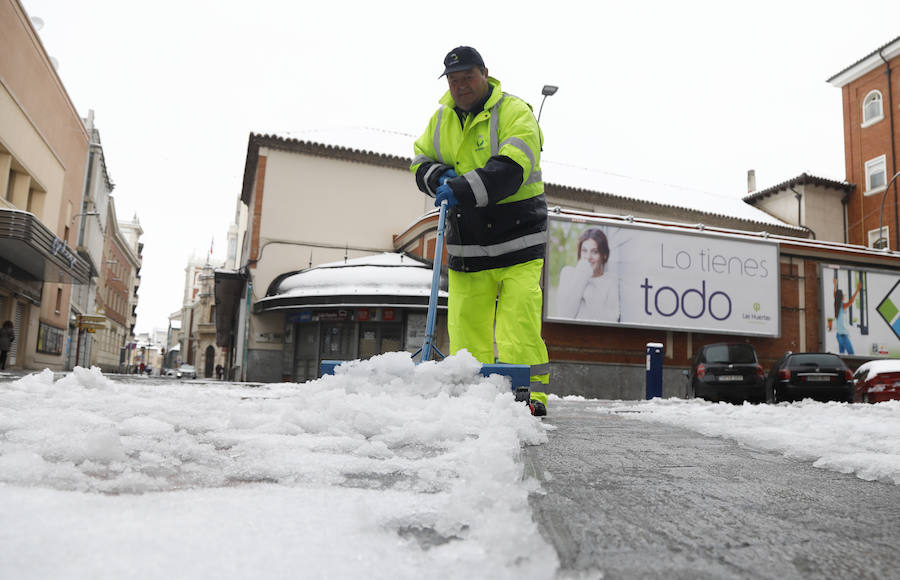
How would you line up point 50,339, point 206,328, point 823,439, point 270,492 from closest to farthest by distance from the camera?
1. point 270,492
2. point 823,439
3. point 50,339
4. point 206,328

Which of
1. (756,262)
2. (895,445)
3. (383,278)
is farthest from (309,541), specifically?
(756,262)

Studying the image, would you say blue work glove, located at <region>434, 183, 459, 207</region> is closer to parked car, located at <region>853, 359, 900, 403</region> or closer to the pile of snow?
the pile of snow

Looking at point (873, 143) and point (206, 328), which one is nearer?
point (873, 143)

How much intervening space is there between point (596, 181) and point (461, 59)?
2366 centimetres

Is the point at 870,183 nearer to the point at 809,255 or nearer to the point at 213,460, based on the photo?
the point at 809,255

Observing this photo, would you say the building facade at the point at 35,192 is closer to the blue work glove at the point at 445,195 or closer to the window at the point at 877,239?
the blue work glove at the point at 445,195

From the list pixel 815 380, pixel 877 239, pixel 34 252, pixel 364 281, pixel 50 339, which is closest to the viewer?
pixel 815 380

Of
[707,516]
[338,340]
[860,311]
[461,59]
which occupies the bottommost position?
[707,516]

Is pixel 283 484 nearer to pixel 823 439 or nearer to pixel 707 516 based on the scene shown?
pixel 707 516

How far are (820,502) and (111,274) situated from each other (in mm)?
54434

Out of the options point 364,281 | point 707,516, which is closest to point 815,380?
point 364,281

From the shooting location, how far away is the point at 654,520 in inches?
48.0

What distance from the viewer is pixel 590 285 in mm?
16828

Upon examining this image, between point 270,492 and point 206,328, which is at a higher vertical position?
point 206,328
